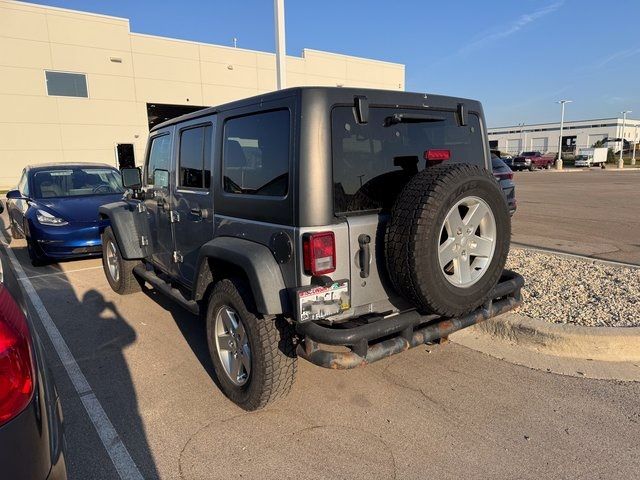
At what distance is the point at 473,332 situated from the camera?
13.7 ft

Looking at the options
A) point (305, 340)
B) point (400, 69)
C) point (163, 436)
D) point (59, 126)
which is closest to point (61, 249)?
point (163, 436)

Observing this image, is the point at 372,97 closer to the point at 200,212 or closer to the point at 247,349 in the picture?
the point at 200,212

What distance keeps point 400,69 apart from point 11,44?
100 ft

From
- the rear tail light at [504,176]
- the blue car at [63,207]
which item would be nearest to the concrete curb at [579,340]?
the rear tail light at [504,176]

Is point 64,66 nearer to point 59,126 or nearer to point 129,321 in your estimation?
point 59,126

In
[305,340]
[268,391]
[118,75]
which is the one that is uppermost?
[118,75]

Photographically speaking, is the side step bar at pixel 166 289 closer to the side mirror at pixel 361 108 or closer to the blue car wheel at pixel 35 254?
the side mirror at pixel 361 108

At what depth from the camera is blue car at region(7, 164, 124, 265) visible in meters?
7.07

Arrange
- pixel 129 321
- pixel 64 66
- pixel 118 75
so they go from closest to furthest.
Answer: pixel 129 321 → pixel 64 66 → pixel 118 75

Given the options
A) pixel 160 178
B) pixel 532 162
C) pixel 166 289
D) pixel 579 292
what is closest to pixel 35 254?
pixel 160 178

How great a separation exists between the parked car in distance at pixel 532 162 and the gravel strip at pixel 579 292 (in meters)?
42.1

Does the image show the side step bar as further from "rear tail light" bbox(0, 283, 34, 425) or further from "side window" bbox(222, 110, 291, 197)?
"rear tail light" bbox(0, 283, 34, 425)

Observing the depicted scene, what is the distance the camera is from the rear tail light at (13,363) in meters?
1.46

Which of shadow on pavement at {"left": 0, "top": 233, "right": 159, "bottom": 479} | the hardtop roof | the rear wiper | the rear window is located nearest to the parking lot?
shadow on pavement at {"left": 0, "top": 233, "right": 159, "bottom": 479}
